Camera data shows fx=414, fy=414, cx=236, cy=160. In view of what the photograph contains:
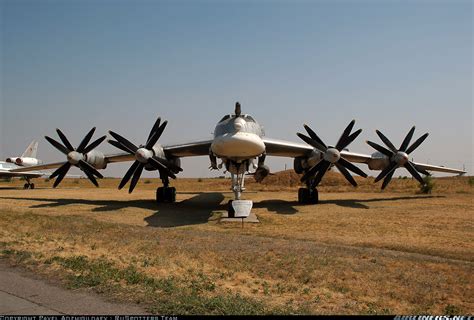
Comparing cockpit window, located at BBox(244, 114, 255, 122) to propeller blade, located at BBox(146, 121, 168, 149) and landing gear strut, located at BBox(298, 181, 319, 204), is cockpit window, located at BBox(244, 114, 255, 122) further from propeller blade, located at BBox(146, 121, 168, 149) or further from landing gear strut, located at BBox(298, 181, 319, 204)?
landing gear strut, located at BBox(298, 181, 319, 204)

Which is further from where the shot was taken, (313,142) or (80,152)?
(80,152)

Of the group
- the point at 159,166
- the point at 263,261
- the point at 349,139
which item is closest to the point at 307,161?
the point at 349,139

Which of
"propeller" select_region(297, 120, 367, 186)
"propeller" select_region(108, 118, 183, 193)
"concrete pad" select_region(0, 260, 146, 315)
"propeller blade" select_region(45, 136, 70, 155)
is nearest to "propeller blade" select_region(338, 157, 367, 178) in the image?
"propeller" select_region(297, 120, 367, 186)

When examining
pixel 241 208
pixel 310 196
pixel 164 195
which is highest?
pixel 310 196

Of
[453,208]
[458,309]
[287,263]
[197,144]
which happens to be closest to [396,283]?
[458,309]

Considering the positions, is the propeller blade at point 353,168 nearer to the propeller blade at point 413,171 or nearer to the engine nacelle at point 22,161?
the propeller blade at point 413,171

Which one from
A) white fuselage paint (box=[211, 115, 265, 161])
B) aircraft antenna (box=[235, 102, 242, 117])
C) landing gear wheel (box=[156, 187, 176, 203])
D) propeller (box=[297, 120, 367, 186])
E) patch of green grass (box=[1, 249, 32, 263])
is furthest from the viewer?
landing gear wheel (box=[156, 187, 176, 203])

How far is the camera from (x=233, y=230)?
572 inches

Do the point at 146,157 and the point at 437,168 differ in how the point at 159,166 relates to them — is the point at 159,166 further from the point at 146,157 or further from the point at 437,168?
the point at 437,168

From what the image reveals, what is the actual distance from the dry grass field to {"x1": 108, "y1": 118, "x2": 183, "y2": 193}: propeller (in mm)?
4715

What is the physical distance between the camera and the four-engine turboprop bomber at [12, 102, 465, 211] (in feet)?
65.7

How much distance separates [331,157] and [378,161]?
232 inches

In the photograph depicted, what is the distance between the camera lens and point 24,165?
1826 inches

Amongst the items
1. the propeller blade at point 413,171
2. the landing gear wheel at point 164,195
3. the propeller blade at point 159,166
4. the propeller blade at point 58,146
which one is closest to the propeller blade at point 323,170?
the propeller blade at point 413,171
